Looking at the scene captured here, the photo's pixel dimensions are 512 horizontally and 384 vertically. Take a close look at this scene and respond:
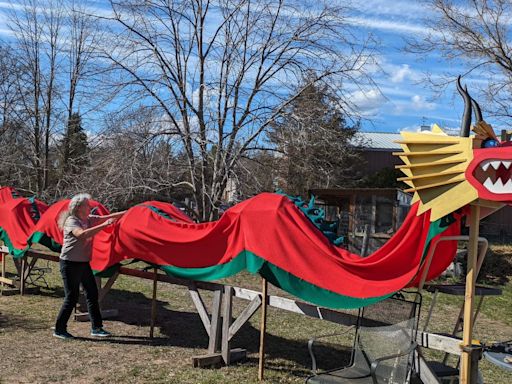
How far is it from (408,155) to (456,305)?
8340 mm

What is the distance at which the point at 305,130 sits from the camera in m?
11.5

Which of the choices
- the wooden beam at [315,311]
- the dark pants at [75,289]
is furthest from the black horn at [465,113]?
the dark pants at [75,289]

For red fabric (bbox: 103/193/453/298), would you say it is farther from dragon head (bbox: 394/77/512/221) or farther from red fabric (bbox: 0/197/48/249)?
red fabric (bbox: 0/197/48/249)

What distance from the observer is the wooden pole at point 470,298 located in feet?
13.5

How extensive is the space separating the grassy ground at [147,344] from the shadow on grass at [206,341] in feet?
0.04

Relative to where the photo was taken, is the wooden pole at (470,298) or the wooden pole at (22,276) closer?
the wooden pole at (470,298)

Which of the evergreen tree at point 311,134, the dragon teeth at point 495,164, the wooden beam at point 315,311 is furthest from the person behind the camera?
the evergreen tree at point 311,134

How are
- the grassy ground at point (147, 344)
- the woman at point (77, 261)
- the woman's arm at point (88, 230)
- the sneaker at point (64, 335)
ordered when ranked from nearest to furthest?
the grassy ground at point (147, 344)
the woman's arm at point (88, 230)
the woman at point (77, 261)
the sneaker at point (64, 335)

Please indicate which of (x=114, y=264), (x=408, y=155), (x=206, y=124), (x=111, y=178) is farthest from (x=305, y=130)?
(x=408, y=155)

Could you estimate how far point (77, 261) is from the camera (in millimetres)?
7027

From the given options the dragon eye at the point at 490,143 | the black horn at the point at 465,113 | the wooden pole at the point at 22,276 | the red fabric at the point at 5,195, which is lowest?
the wooden pole at the point at 22,276

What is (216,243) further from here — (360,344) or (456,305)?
(456,305)

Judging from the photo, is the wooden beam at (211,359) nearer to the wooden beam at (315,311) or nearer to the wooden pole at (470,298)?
the wooden beam at (315,311)

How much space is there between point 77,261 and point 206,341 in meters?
2.01
